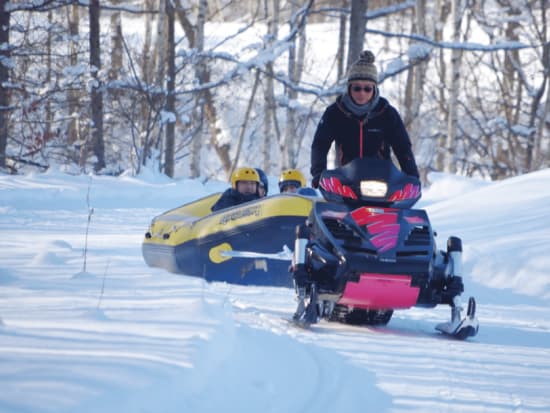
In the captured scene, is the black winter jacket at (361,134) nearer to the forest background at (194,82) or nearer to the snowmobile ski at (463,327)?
the snowmobile ski at (463,327)

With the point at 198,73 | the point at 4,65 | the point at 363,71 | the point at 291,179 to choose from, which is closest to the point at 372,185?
the point at 363,71

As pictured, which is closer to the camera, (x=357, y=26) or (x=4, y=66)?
(x=357, y=26)

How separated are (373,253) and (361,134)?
4.14 feet

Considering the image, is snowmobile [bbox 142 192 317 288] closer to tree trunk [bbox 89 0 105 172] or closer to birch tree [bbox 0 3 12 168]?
birch tree [bbox 0 3 12 168]

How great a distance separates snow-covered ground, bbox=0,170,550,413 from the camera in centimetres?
342

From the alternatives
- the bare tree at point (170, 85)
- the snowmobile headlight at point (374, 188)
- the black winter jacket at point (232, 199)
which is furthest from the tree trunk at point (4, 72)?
the snowmobile headlight at point (374, 188)

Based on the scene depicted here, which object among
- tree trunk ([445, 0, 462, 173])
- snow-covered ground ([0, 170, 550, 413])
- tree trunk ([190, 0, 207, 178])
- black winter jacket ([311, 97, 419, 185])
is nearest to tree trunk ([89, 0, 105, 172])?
tree trunk ([190, 0, 207, 178])

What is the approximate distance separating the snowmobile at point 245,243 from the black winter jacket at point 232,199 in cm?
76

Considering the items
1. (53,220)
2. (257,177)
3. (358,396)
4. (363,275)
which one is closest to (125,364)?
(358,396)

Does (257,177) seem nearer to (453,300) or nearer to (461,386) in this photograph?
(453,300)

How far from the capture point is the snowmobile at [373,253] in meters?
5.48

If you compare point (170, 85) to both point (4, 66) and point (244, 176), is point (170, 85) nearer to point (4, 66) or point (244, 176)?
point (4, 66)

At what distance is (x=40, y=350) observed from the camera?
3645 millimetres

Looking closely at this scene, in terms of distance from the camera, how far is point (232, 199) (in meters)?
9.32
